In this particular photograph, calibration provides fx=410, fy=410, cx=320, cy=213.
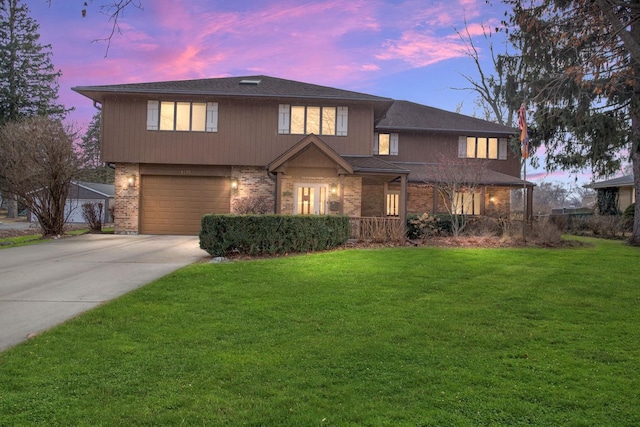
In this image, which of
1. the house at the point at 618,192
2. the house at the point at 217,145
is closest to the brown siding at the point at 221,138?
the house at the point at 217,145

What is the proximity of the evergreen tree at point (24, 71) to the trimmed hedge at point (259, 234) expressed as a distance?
31.8m

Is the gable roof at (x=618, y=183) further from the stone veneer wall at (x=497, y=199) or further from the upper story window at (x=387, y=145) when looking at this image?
the upper story window at (x=387, y=145)

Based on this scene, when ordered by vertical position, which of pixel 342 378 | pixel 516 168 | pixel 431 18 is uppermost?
pixel 431 18

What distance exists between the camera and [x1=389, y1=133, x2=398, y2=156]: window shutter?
21562mm

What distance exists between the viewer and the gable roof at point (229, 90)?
16547mm

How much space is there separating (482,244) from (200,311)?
1007cm

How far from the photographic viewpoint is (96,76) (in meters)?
20.0

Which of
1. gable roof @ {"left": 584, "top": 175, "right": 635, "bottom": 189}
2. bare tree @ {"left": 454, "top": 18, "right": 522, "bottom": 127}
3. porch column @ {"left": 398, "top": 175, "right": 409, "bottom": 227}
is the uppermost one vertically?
bare tree @ {"left": 454, "top": 18, "right": 522, "bottom": 127}

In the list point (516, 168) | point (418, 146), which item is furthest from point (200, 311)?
point (516, 168)

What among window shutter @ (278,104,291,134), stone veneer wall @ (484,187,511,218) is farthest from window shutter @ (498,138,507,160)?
window shutter @ (278,104,291,134)

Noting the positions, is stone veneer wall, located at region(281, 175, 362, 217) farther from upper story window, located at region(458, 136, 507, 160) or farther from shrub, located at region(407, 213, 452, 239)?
upper story window, located at region(458, 136, 507, 160)

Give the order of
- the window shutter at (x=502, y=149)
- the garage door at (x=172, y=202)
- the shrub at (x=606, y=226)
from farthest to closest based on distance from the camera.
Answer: the window shutter at (x=502, y=149) < the shrub at (x=606, y=226) < the garage door at (x=172, y=202)

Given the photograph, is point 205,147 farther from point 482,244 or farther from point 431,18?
point 482,244

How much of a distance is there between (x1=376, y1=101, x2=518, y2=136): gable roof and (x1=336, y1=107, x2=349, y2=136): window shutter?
13.4 feet
